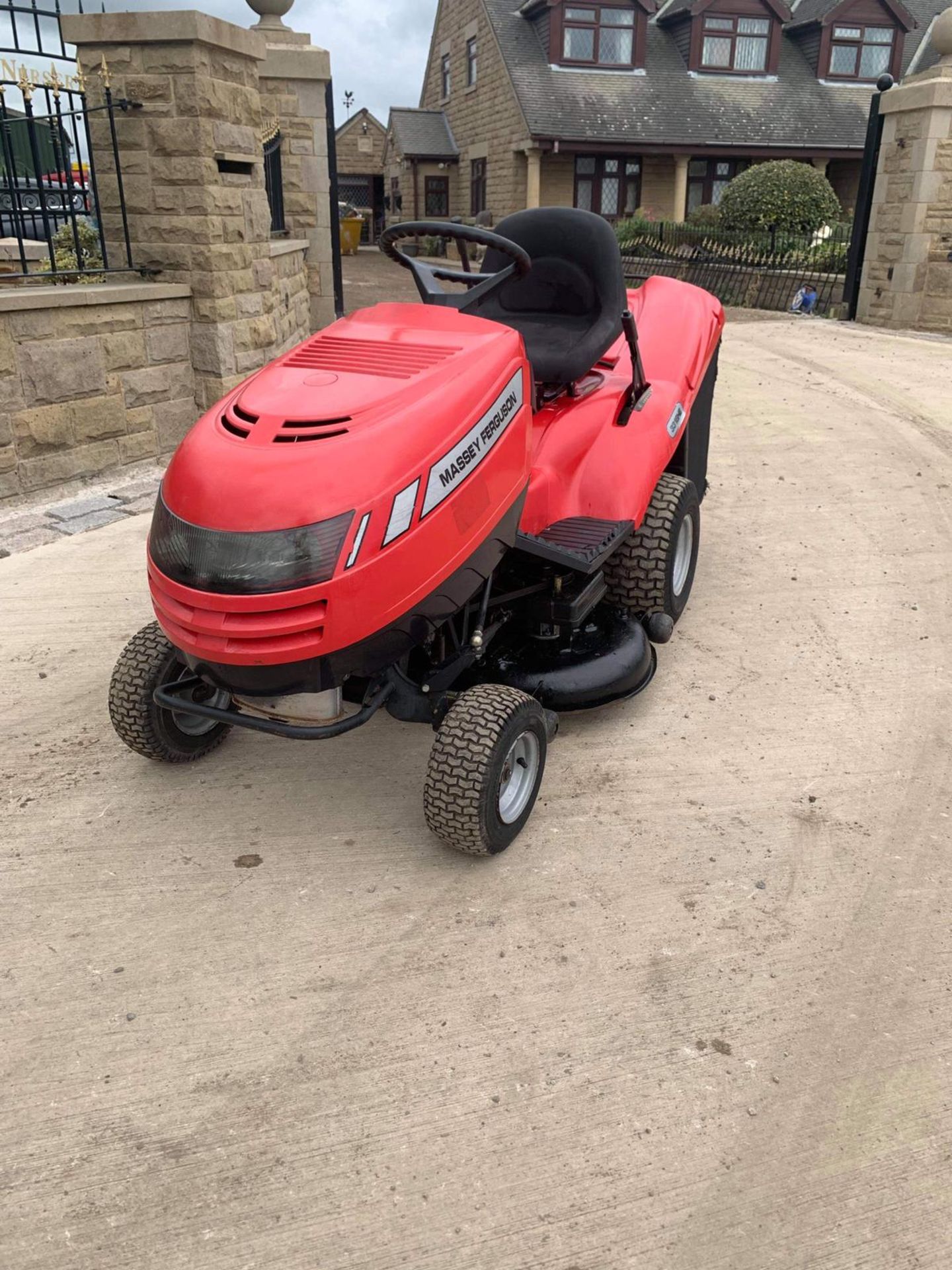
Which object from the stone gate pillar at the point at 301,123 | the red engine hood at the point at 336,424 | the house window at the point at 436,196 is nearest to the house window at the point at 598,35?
the house window at the point at 436,196

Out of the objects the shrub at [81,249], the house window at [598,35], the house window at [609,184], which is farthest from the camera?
the house window at [609,184]

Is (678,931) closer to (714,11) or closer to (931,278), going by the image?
(931,278)

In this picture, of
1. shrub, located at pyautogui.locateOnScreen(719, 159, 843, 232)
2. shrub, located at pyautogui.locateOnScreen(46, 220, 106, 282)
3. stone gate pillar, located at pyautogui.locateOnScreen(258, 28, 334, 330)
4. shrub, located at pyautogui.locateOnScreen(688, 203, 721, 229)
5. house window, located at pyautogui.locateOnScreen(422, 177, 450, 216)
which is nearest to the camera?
shrub, located at pyautogui.locateOnScreen(46, 220, 106, 282)

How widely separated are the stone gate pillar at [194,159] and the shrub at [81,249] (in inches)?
11.7

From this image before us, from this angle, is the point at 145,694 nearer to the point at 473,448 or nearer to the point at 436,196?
the point at 473,448

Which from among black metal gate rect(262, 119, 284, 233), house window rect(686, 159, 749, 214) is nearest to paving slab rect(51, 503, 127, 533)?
black metal gate rect(262, 119, 284, 233)

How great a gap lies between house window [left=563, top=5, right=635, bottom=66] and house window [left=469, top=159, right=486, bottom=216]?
3.69m

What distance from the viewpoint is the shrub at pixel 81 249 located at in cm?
579

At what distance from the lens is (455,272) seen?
3074 mm

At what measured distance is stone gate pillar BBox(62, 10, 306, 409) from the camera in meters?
5.42

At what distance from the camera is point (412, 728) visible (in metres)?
3.28

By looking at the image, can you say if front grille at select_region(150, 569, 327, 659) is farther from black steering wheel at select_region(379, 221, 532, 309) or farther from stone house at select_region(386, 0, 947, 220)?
stone house at select_region(386, 0, 947, 220)

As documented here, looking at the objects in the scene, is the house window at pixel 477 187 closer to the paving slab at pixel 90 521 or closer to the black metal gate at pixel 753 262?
the black metal gate at pixel 753 262

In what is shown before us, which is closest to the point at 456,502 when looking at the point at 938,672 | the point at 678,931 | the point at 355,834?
the point at 355,834
